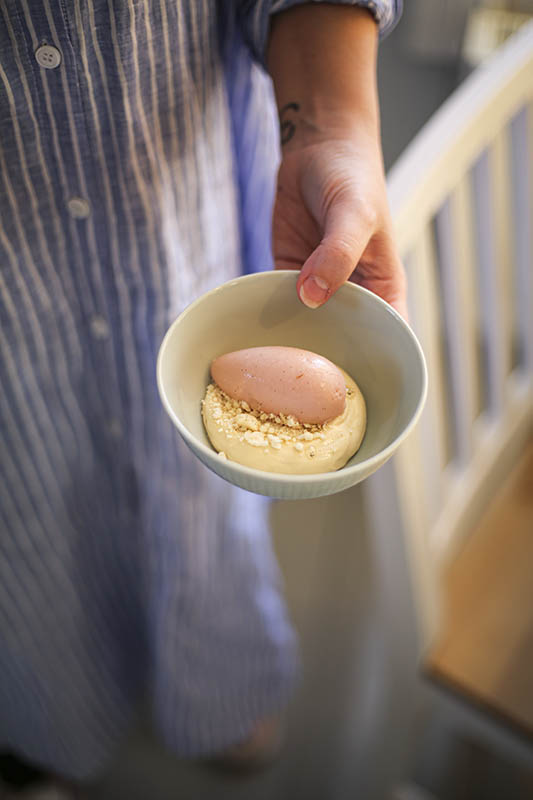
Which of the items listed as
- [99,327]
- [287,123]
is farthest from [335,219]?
[99,327]

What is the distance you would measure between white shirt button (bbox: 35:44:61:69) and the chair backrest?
0.31 m

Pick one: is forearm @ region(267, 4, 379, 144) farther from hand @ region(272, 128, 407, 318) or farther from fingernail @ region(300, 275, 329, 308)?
fingernail @ region(300, 275, 329, 308)

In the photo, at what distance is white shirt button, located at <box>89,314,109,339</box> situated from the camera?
62 centimetres

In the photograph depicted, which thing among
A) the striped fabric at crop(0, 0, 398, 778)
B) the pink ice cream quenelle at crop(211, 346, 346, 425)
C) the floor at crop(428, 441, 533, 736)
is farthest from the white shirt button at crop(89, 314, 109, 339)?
the floor at crop(428, 441, 533, 736)

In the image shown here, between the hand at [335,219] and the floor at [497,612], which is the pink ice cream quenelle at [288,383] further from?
the floor at [497,612]

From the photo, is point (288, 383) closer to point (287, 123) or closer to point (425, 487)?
point (287, 123)

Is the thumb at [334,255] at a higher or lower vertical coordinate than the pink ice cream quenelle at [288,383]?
higher

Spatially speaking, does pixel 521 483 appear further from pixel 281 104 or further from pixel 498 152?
pixel 281 104

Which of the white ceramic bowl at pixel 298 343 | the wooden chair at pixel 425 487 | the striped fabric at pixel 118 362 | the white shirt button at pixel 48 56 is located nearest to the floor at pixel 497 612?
the wooden chair at pixel 425 487

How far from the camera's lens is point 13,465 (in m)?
0.66

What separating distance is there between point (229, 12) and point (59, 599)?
26.7 inches

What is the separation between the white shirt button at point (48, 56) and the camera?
441mm

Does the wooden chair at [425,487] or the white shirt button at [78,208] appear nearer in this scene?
the white shirt button at [78,208]

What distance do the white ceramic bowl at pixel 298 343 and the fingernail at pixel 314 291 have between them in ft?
0.10
